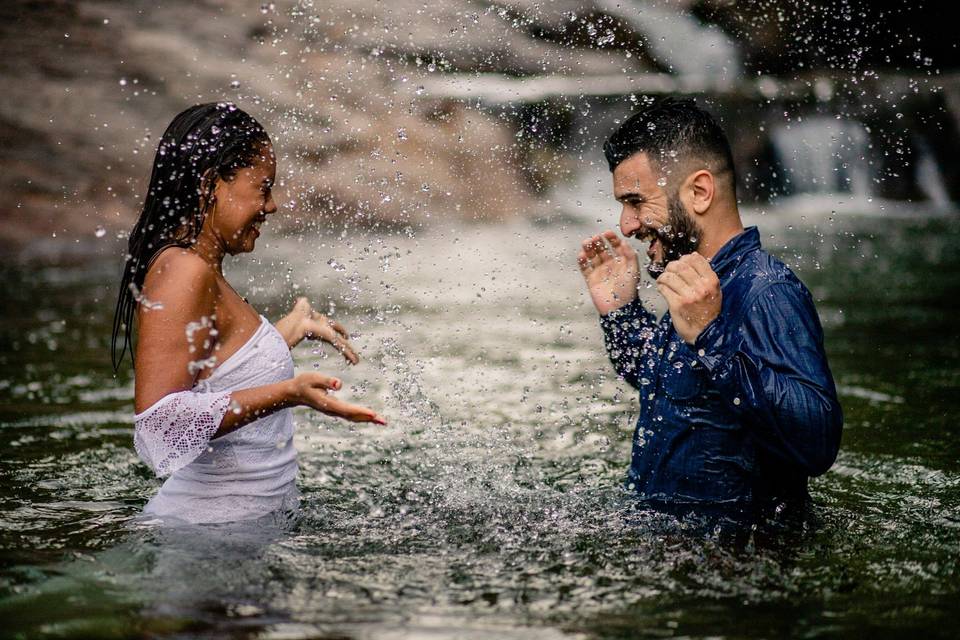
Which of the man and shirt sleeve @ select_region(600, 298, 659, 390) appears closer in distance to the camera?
the man

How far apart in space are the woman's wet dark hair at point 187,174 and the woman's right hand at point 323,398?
0.67 m

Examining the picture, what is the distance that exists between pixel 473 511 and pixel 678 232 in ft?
4.73

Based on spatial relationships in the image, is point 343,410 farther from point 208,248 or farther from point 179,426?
point 208,248

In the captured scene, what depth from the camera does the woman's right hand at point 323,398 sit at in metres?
3.60

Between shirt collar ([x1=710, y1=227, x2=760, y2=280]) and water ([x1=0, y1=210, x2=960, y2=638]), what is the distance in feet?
3.22

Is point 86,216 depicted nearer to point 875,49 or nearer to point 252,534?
point 252,534

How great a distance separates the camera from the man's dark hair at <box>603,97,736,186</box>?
4.23 metres

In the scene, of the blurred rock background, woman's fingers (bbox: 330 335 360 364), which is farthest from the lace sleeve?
the blurred rock background

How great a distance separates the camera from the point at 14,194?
586 inches

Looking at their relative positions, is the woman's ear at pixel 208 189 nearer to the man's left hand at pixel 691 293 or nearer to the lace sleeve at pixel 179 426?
the lace sleeve at pixel 179 426

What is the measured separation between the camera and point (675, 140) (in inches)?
167

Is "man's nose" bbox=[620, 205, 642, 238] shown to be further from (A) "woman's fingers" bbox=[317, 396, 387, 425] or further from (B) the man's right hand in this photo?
(A) "woman's fingers" bbox=[317, 396, 387, 425]

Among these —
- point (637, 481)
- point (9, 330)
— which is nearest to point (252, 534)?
point (637, 481)

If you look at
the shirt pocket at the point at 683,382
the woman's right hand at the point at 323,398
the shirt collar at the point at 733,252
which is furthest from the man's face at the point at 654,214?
the woman's right hand at the point at 323,398
